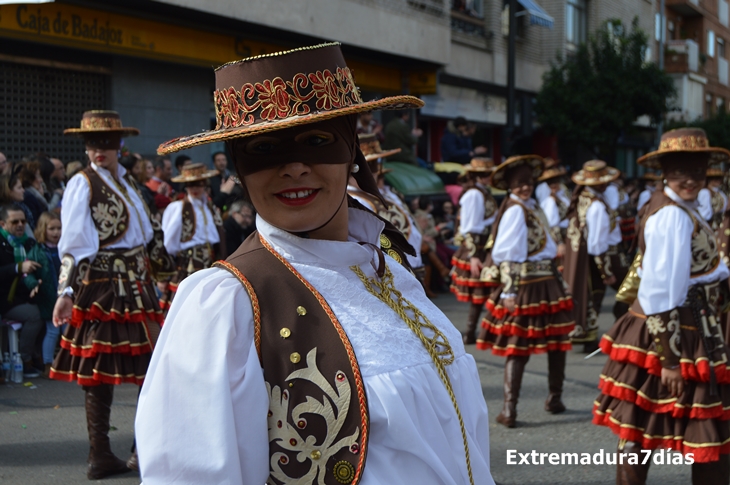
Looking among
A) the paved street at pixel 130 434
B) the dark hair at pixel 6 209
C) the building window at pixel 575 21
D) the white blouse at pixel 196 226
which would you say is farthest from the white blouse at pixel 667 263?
the building window at pixel 575 21

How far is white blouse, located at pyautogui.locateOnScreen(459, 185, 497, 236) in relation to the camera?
1154 cm

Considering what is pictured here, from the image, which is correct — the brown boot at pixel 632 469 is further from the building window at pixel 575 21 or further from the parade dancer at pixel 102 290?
the building window at pixel 575 21

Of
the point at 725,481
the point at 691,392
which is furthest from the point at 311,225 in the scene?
the point at 725,481

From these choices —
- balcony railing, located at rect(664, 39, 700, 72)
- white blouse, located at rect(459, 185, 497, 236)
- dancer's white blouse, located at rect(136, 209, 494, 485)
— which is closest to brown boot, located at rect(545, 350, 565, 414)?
white blouse, located at rect(459, 185, 497, 236)

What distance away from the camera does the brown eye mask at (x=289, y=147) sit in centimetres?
201

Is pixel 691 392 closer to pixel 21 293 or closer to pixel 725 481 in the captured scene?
Answer: pixel 725 481

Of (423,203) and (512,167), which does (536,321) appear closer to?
(512,167)

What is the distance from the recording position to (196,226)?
992 cm

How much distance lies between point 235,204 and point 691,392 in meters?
7.82

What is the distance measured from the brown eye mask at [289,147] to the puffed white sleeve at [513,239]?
5.08 m

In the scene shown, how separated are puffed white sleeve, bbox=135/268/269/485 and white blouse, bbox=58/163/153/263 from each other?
145 inches

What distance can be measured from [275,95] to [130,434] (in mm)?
4884

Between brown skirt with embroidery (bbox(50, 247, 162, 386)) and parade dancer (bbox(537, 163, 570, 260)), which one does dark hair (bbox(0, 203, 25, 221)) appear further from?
parade dancer (bbox(537, 163, 570, 260))

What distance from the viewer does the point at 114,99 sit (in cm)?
1262
